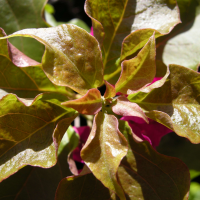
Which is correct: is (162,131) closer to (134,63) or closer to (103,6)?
(134,63)

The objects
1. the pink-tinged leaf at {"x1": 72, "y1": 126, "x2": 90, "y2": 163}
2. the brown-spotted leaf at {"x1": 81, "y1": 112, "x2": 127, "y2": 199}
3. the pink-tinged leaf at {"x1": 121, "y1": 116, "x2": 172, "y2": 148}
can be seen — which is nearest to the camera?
the brown-spotted leaf at {"x1": 81, "y1": 112, "x2": 127, "y2": 199}

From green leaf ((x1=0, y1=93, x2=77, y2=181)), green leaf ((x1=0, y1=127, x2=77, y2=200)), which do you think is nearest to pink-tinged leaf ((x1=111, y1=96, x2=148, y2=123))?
green leaf ((x1=0, y1=93, x2=77, y2=181))

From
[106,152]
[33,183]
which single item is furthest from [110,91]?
[33,183]

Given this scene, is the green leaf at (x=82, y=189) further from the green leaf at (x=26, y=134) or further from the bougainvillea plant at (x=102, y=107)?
the green leaf at (x=26, y=134)

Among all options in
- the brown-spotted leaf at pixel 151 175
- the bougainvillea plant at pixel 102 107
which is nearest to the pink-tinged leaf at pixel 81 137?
the bougainvillea plant at pixel 102 107

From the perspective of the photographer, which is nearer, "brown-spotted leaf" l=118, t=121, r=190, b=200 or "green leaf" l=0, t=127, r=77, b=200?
"brown-spotted leaf" l=118, t=121, r=190, b=200

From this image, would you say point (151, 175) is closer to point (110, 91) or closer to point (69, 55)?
point (110, 91)

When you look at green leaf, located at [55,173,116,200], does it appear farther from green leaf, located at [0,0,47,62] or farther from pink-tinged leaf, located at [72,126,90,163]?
green leaf, located at [0,0,47,62]
